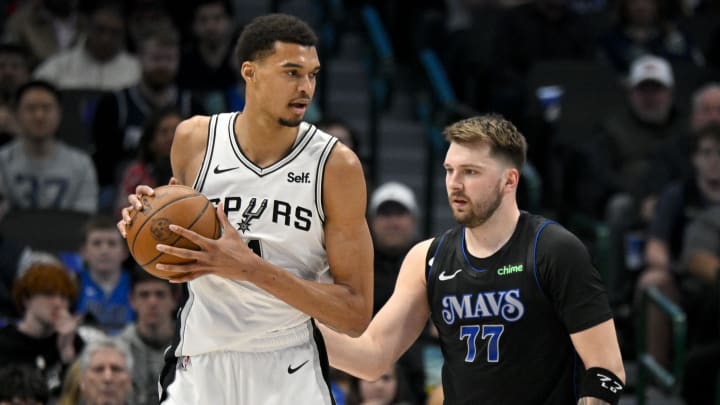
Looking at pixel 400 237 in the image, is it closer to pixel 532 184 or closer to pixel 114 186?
pixel 532 184

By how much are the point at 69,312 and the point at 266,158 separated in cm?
358

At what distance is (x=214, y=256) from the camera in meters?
4.32

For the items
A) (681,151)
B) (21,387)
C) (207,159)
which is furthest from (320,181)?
(681,151)

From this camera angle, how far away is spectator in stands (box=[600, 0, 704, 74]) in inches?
473

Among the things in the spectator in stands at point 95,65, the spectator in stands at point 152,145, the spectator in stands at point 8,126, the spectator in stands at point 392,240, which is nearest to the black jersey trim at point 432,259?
the spectator in stands at point 392,240

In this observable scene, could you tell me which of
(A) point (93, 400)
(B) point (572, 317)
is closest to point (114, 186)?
(A) point (93, 400)

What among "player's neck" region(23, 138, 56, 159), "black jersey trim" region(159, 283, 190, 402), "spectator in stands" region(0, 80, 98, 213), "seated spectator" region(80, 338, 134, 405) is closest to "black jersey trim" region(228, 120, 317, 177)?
"black jersey trim" region(159, 283, 190, 402)

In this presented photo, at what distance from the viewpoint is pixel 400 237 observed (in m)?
8.91

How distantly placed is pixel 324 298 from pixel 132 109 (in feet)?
17.8

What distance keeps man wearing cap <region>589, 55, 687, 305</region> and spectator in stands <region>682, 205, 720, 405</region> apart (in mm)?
601

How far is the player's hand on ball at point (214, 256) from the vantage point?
4.30 m

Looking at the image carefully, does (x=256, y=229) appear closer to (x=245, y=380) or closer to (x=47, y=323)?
(x=245, y=380)

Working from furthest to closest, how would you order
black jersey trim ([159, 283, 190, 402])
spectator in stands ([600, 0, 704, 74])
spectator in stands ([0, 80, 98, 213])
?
spectator in stands ([600, 0, 704, 74]) < spectator in stands ([0, 80, 98, 213]) < black jersey trim ([159, 283, 190, 402])

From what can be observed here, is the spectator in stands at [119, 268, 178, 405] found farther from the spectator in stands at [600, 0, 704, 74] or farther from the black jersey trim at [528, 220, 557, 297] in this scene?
the spectator in stands at [600, 0, 704, 74]
